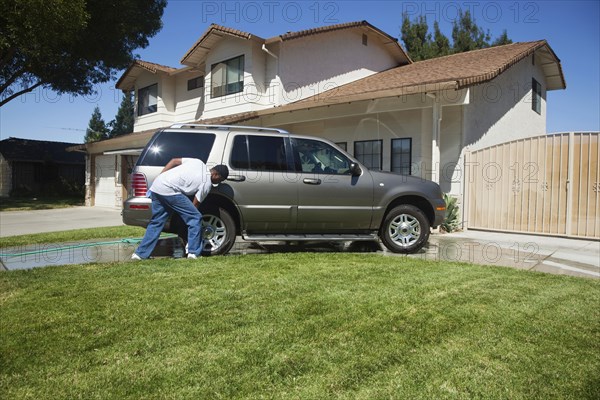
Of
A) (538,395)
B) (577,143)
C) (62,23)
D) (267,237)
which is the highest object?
(62,23)

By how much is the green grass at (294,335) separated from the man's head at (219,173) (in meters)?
1.50

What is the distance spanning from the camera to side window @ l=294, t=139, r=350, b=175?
22.5ft

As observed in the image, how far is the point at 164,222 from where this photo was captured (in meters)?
6.22

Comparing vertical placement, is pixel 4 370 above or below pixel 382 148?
below

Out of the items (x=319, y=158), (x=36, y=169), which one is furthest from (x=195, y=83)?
(x=36, y=169)

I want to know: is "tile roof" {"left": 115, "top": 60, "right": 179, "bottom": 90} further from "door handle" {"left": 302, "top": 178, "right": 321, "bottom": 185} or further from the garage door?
"door handle" {"left": 302, "top": 178, "right": 321, "bottom": 185}

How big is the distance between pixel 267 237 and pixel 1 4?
534 inches

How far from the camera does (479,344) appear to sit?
326 cm

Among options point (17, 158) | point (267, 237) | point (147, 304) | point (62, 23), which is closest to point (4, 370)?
point (147, 304)

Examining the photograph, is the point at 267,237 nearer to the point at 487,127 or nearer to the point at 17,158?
the point at 487,127

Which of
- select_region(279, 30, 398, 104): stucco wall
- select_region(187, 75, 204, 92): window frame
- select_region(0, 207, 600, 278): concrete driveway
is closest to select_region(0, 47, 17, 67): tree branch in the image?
select_region(187, 75, 204, 92): window frame

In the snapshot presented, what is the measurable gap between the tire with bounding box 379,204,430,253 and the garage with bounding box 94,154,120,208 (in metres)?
16.6

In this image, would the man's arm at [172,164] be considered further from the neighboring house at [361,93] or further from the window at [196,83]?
the window at [196,83]

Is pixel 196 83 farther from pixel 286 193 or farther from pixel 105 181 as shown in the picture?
pixel 286 193
